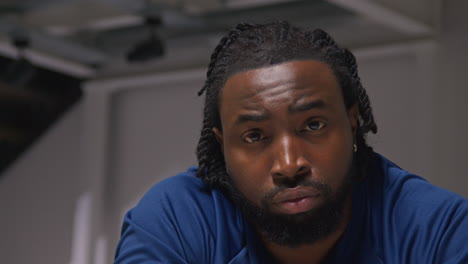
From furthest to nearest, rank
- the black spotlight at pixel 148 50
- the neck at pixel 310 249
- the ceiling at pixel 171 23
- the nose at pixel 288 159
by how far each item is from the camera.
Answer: the black spotlight at pixel 148 50 < the ceiling at pixel 171 23 < the neck at pixel 310 249 < the nose at pixel 288 159

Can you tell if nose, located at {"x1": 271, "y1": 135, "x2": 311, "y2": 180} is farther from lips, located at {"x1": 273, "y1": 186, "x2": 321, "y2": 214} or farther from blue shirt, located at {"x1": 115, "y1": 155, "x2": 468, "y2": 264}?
blue shirt, located at {"x1": 115, "y1": 155, "x2": 468, "y2": 264}

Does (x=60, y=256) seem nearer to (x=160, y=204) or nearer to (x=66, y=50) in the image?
(x=66, y=50)

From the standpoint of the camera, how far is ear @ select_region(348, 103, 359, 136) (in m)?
1.10

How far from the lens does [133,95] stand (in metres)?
4.31

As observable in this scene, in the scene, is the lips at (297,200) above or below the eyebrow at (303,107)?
below

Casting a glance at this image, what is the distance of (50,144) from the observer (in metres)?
4.50

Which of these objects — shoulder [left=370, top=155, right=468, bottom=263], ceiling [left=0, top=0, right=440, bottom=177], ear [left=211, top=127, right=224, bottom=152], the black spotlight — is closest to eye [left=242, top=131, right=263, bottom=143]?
ear [left=211, top=127, right=224, bottom=152]

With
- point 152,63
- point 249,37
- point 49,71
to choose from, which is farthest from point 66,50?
point 249,37

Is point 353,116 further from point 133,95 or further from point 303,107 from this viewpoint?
point 133,95

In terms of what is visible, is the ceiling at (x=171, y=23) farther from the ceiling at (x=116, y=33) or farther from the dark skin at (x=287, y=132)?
the dark skin at (x=287, y=132)

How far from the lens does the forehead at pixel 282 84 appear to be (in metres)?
0.99

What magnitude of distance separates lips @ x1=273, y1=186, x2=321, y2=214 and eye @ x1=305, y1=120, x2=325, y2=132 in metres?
0.08

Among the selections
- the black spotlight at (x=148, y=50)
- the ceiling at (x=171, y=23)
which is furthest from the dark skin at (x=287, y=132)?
the black spotlight at (x=148, y=50)

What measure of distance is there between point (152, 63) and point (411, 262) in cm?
323
